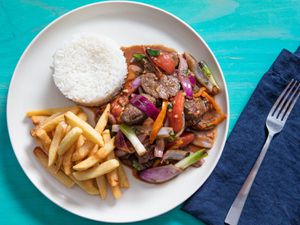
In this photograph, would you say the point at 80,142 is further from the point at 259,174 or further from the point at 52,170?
the point at 259,174

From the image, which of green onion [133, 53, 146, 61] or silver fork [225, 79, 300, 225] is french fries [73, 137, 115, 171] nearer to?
green onion [133, 53, 146, 61]

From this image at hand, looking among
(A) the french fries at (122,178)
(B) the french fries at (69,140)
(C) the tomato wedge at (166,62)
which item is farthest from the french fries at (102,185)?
(C) the tomato wedge at (166,62)

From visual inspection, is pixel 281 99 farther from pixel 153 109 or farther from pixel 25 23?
pixel 25 23

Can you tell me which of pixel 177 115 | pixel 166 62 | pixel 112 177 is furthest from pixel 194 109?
pixel 112 177

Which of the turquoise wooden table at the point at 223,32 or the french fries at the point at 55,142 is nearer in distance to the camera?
the french fries at the point at 55,142

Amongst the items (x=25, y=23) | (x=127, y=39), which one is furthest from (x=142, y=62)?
(x=25, y=23)

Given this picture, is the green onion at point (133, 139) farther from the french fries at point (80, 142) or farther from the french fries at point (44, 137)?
the french fries at point (44, 137)
